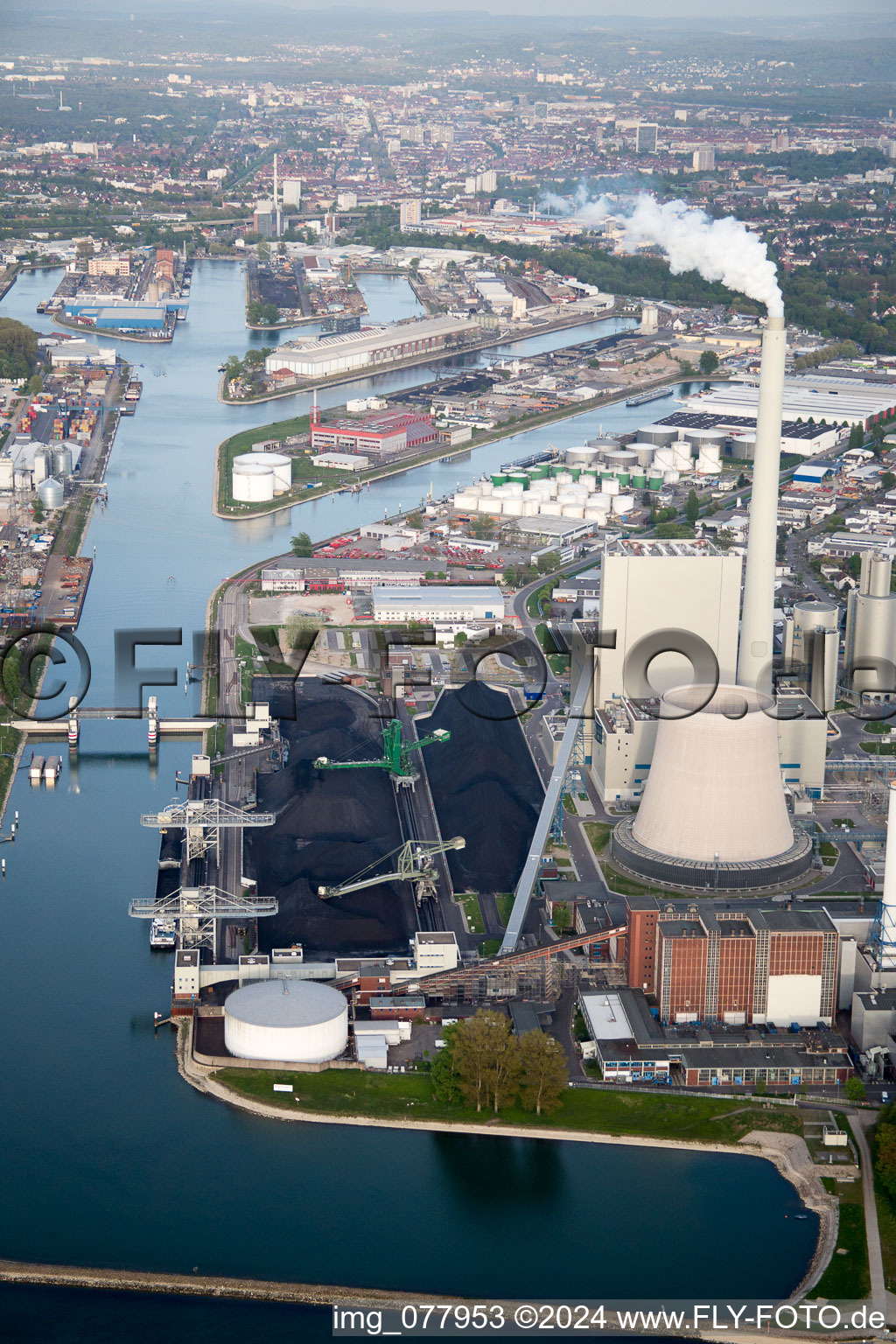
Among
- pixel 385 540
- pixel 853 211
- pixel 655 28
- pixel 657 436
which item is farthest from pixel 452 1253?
pixel 655 28

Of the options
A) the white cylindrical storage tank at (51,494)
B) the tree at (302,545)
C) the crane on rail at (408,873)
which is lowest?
the crane on rail at (408,873)

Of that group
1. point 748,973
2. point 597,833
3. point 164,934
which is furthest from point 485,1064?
point 597,833

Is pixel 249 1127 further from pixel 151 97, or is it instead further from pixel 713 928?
pixel 151 97

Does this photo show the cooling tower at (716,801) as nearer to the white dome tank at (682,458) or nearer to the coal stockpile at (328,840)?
the coal stockpile at (328,840)

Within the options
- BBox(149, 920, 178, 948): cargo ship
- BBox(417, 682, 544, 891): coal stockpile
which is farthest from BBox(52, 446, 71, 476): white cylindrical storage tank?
BBox(149, 920, 178, 948): cargo ship

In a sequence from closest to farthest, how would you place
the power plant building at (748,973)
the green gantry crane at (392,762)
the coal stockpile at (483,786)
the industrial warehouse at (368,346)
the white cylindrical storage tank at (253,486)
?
the power plant building at (748,973) → the coal stockpile at (483,786) → the green gantry crane at (392,762) → the white cylindrical storage tank at (253,486) → the industrial warehouse at (368,346)

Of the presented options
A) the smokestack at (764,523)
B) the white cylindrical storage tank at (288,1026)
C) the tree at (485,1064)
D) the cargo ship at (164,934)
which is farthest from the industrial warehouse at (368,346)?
the tree at (485,1064)

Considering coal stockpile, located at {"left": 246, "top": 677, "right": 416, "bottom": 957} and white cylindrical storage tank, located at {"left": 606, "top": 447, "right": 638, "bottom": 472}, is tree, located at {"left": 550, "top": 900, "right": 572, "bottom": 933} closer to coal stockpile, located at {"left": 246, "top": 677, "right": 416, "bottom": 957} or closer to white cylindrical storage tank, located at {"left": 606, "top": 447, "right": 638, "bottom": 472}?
coal stockpile, located at {"left": 246, "top": 677, "right": 416, "bottom": 957}
